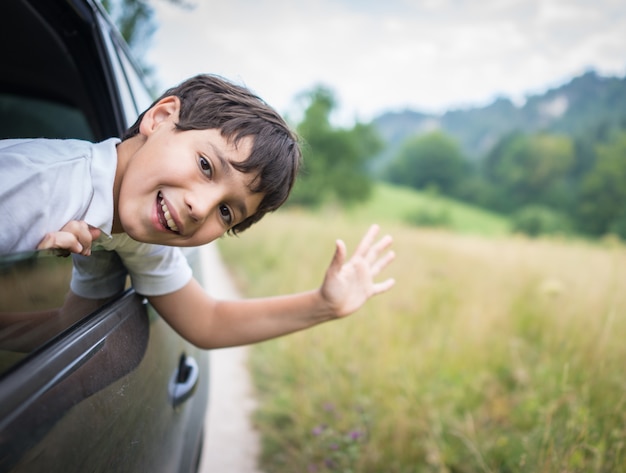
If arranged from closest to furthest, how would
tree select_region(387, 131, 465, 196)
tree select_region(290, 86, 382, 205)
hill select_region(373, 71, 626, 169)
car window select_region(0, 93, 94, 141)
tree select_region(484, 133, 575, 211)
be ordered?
car window select_region(0, 93, 94, 141) → tree select_region(290, 86, 382, 205) → hill select_region(373, 71, 626, 169) → tree select_region(484, 133, 575, 211) → tree select_region(387, 131, 465, 196)

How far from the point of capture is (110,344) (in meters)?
0.89

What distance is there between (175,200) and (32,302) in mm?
487

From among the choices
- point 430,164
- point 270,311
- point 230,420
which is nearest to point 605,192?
point 430,164

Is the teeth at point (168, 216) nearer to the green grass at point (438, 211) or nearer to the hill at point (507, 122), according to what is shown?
the hill at point (507, 122)

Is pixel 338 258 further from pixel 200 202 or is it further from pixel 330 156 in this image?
pixel 330 156

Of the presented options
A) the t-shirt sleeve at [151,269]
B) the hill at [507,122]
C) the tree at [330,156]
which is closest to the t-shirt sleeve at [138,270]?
the t-shirt sleeve at [151,269]

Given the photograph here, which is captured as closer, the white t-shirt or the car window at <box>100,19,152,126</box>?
the white t-shirt

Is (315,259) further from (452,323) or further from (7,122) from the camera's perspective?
(7,122)

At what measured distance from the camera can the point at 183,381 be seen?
1.41 metres

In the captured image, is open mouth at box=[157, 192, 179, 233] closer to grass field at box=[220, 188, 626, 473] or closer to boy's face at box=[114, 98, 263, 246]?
boy's face at box=[114, 98, 263, 246]

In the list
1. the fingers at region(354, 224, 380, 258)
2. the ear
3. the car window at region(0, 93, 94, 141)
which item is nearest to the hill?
the car window at region(0, 93, 94, 141)

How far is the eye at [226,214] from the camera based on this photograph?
4.08 feet

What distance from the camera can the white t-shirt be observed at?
85 cm

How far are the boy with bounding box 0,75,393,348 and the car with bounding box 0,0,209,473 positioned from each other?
0.28 feet
